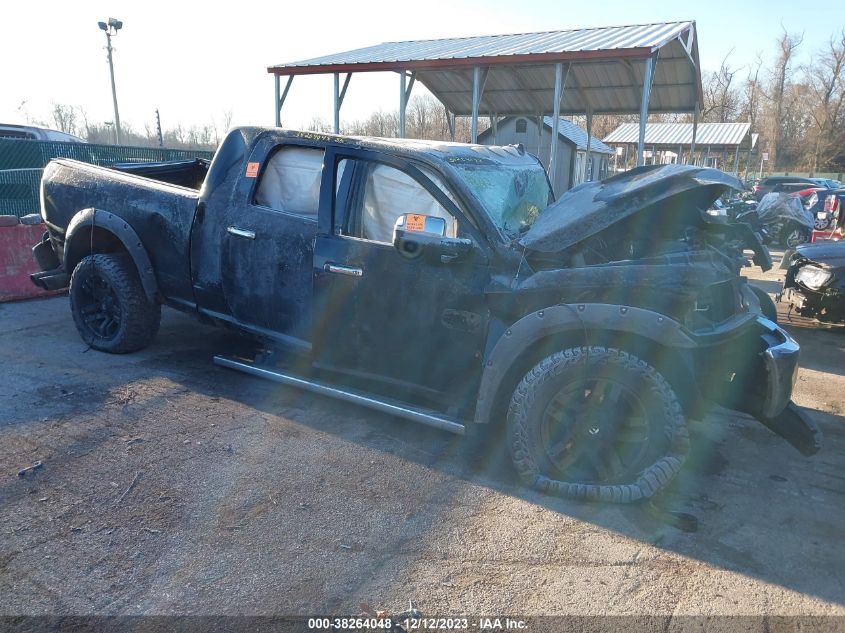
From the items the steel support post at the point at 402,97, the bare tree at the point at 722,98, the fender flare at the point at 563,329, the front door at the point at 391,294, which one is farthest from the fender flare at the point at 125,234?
the bare tree at the point at 722,98

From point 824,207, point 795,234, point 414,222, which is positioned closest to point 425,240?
point 414,222

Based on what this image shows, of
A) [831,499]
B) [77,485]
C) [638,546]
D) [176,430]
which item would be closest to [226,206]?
[176,430]

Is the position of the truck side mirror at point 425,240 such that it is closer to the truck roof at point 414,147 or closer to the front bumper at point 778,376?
the truck roof at point 414,147

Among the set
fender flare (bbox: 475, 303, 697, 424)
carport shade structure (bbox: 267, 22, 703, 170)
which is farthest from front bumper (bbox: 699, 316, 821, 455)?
carport shade structure (bbox: 267, 22, 703, 170)

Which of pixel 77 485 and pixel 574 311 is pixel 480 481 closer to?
pixel 574 311

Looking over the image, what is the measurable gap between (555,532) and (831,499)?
1.70 m

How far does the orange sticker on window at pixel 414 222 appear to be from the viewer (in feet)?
10.9

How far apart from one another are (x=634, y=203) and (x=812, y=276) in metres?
5.09

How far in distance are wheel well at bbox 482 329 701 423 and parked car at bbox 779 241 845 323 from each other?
490 cm

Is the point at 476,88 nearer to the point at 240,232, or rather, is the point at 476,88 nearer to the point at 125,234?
the point at 125,234

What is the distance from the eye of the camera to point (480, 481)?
349cm

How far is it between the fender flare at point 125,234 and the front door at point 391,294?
1.73m

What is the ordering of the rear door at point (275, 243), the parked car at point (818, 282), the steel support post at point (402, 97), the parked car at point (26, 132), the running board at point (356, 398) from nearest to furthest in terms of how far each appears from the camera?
the running board at point (356, 398), the rear door at point (275, 243), the parked car at point (818, 282), the parked car at point (26, 132), the steel support post at point (402, 97)

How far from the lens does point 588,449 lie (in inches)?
130
